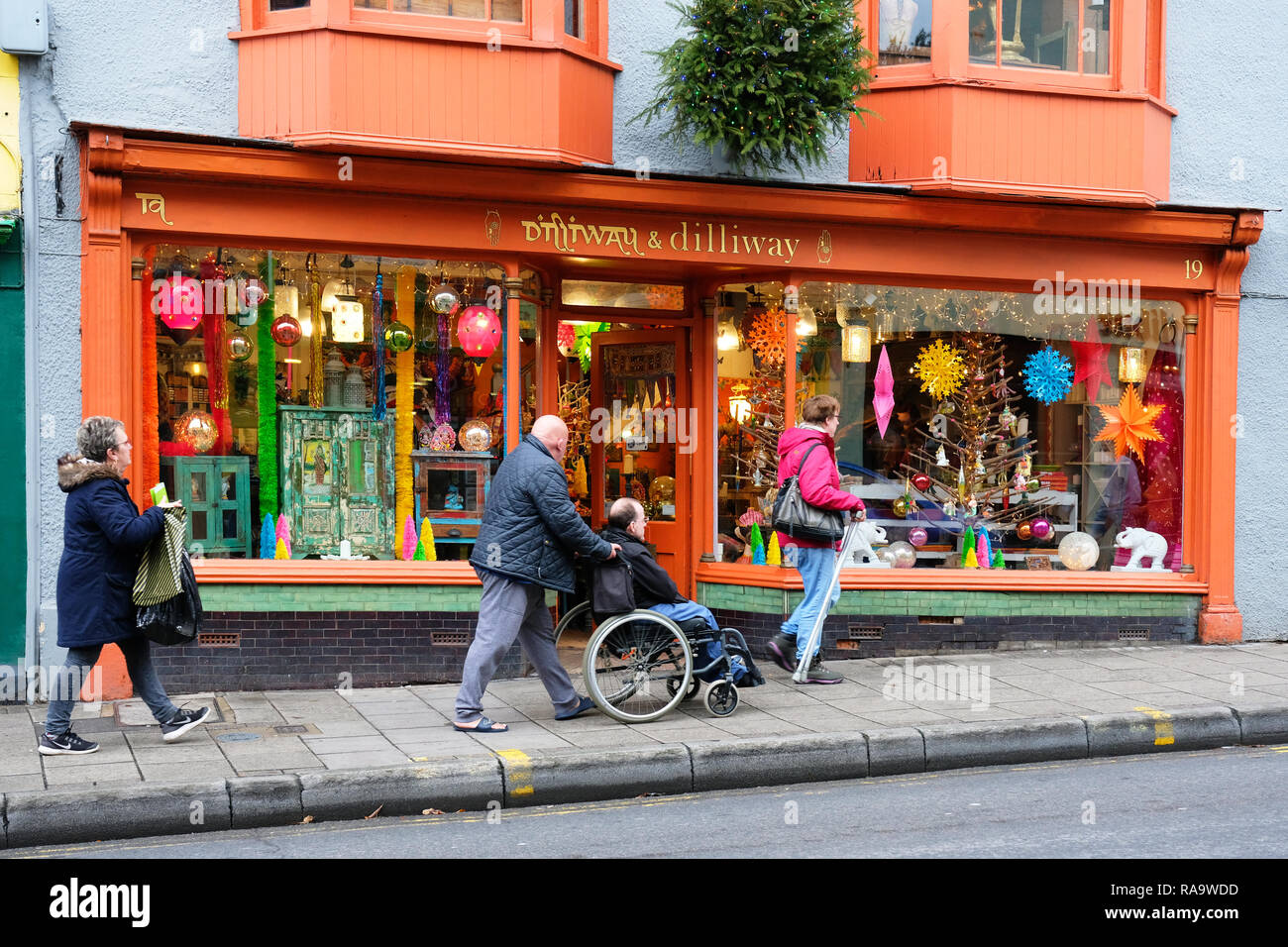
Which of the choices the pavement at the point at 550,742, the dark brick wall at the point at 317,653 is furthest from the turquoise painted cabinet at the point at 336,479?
the pavement at the point at 550,742

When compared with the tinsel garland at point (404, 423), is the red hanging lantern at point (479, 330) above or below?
above

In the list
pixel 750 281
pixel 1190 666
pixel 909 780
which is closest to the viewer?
pixel 909 780

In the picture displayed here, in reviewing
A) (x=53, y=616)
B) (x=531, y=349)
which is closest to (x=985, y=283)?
(x=531, y=349)

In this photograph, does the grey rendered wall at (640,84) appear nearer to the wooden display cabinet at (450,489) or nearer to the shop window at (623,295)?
the shop window at (623,295)

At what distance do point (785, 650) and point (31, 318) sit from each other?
5.45m

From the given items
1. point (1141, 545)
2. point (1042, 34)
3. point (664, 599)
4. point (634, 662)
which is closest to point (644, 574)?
point (664, 599)

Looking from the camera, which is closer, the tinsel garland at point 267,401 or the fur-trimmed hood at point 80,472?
the fur-trimmed hood at point 80,472

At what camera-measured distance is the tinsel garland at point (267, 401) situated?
921cm

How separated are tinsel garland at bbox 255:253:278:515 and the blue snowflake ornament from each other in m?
6.10

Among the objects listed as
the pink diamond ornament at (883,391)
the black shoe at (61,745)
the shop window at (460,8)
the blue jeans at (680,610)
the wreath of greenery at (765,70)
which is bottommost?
the black shoe at (61,745)

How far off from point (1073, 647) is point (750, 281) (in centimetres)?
395

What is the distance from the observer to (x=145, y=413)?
8.80 meters

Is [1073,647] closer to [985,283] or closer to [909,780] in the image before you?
[985,283]

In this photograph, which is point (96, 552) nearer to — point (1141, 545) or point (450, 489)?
point (450, 489)
